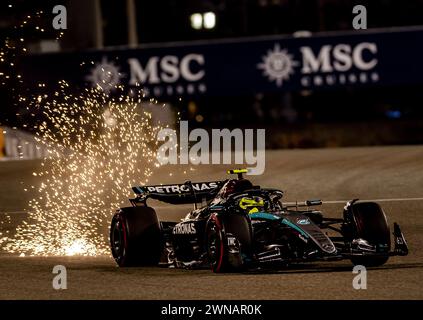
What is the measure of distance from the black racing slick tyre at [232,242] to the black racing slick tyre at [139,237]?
3.65 ft

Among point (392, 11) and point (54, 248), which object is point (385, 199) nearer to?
point (54, 248)

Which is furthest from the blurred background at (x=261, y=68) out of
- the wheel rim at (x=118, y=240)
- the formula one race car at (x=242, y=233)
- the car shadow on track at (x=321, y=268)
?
the car shadow on track at (x=321, y=268)

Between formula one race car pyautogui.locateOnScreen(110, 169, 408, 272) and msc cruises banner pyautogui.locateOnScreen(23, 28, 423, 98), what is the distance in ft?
50.5

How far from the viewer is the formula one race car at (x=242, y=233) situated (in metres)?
10.8

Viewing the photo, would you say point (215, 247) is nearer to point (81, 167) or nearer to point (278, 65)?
point (81, 167)

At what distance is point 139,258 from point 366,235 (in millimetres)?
2327

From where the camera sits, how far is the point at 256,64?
27938 millimetres

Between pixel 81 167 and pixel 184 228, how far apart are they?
1392 cm

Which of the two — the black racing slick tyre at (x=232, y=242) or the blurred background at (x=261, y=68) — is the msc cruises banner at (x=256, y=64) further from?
the black racing slick tyre at (x=232, y=242)

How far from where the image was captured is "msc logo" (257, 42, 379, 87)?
2742 centimetres

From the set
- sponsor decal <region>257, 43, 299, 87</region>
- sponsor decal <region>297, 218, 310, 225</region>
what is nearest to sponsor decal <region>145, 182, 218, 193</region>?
sponsor decal <region>297, 218, 310, 225</region>

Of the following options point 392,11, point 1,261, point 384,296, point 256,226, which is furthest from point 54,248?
point 392,11

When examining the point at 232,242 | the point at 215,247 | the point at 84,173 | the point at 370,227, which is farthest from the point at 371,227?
the point at 84,173

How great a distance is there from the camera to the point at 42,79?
28.9 metres
